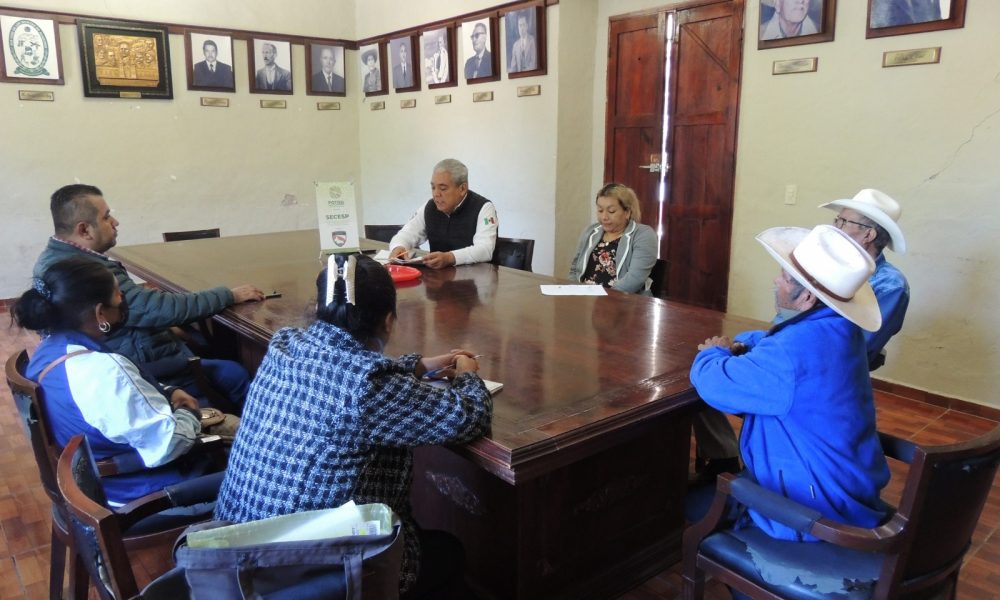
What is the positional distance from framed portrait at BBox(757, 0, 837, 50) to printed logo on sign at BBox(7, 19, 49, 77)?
5.28m

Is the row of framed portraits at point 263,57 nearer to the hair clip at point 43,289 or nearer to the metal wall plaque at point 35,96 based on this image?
the metal wall plaque at point 35,96

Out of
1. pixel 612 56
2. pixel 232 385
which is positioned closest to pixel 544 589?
Answer: pixel 232 385

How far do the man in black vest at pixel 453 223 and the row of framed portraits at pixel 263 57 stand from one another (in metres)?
1.87

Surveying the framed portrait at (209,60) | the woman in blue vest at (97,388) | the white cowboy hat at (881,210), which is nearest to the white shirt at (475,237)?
the white cowboy hat at (881,210)

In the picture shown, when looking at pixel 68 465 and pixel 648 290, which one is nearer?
pixel 68 465

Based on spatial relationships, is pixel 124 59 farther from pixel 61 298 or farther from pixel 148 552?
pixel 61 298

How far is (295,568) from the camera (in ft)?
3.19

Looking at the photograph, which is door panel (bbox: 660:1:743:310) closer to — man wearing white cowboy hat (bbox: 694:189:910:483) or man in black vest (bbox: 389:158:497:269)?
man in black vest (bbox: 389:158:497:269)

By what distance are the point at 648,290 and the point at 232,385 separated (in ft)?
5.95

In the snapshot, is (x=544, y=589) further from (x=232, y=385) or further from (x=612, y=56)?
(x=612, y=56)

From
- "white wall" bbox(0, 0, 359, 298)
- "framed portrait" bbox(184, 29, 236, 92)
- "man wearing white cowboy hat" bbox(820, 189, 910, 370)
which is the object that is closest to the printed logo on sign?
"white wall" bbox(0, 0, 359, 298)

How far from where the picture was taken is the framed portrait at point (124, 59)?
18.7 feet

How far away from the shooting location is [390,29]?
6582 mm

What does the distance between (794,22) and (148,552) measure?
395 centimetres
